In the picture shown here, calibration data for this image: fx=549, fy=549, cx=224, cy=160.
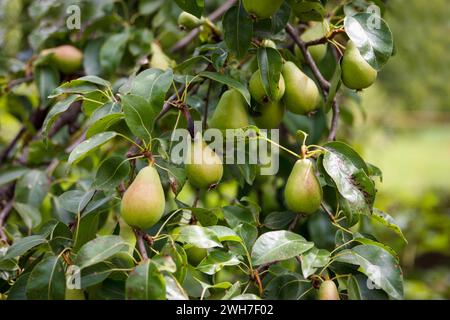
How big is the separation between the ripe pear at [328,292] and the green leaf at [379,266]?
0.11 feet

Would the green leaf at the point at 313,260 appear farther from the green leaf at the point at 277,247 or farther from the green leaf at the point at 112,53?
the green leaf at the point at 112,53

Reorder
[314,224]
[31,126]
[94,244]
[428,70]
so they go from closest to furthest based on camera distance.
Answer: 1. [94,244]
2. [314,224]
3. [31,126]
4. [428,70]

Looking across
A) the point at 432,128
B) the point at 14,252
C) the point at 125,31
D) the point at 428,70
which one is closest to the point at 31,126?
the point at 125,31

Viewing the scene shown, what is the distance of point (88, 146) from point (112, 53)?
1.71ft

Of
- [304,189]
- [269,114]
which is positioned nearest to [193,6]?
[269,114]

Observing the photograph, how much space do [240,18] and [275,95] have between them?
115 millimetres

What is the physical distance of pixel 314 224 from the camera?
995 mm

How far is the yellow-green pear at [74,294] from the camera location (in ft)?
2.01

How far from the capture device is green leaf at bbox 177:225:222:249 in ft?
1.93

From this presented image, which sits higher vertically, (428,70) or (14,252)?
(14,252)

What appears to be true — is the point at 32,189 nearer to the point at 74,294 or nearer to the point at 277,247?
the point at 74,294

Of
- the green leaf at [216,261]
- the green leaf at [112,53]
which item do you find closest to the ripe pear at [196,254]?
the green leaf at [216,261]

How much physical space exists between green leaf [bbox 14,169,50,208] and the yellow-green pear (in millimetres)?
406
